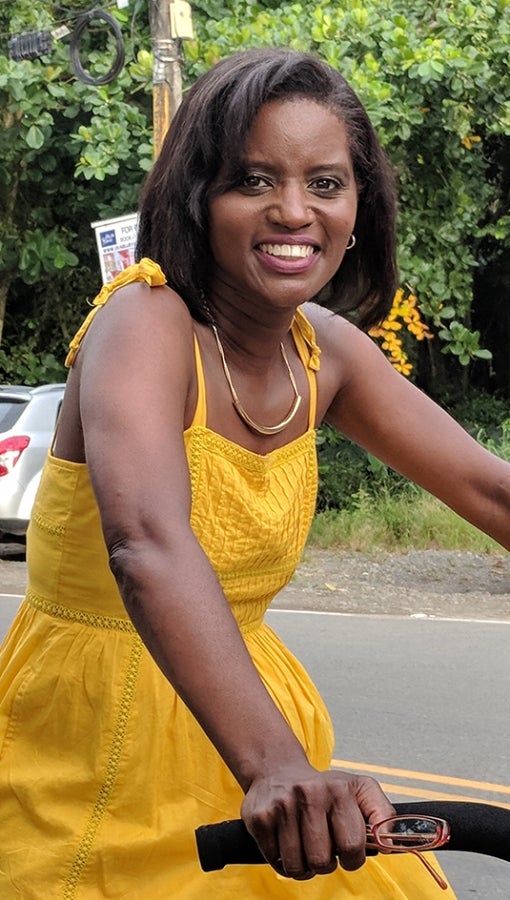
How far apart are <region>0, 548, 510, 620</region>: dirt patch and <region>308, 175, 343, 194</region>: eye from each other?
8938 mm

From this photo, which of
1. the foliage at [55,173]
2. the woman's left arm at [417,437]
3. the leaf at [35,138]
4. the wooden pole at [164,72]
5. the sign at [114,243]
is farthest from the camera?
the leaf at [35,138]

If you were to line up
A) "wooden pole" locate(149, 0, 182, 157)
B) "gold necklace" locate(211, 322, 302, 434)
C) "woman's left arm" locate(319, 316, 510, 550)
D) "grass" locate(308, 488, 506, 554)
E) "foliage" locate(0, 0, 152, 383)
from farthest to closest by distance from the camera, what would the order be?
"foliage" locate(0, 0, 152, 383) < "grass" locate(308, 488, 506, 554) < "wooden pole" locate(149, 0, 182, 157) < "woman's left arm" locate(319, 316, 510, 550) < "gold necklace" locate(211, 322, 302, 434)

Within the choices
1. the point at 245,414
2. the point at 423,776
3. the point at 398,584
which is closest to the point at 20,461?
the point at 398,584

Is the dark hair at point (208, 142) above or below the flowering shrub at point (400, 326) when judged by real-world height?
above

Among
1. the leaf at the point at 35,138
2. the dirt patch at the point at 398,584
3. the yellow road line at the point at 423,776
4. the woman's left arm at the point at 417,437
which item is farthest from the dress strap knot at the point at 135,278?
the leaf at the point at 35,138

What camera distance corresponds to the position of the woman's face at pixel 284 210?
1.81 metres

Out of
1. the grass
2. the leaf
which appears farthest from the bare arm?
the leaf

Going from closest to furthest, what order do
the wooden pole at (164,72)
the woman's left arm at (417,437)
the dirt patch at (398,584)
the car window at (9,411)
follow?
the woman's left arm at (417,437) < the dirt patch at (398,584) < the wooden pole at (164,72) < the car window at (9,411)

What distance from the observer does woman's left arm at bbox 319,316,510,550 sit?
2.22m

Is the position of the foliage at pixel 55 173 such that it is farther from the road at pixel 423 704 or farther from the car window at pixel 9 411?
the road at pixel 423 704

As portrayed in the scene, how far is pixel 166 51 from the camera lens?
1230cm

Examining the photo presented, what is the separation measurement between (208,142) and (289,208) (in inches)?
5.6

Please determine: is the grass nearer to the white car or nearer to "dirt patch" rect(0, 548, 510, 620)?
"dirt patch" rect(0, 548, 510, 620)

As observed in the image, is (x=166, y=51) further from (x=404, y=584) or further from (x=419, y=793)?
(x=419, y=793)
